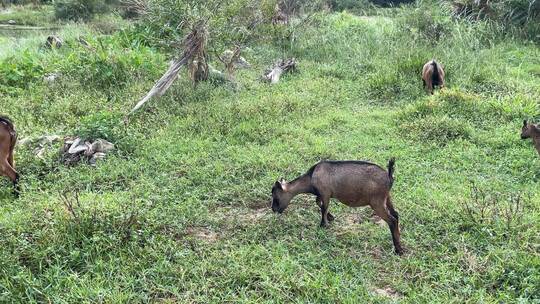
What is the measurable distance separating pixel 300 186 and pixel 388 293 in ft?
4.42

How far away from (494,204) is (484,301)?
1.25 meters

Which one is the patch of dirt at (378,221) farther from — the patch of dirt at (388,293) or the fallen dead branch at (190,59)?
the fallen dead branch at (190,59)

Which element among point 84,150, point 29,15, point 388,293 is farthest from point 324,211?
point 29,15

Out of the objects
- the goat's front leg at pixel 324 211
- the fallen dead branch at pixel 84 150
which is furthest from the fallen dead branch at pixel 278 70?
the goat's front leg at pixel 324 211

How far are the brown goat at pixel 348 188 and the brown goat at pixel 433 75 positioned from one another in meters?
4.21

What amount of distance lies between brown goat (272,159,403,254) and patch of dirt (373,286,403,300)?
0.46m

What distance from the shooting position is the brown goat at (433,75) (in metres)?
7.79

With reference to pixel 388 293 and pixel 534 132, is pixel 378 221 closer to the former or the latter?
pixel 388 293

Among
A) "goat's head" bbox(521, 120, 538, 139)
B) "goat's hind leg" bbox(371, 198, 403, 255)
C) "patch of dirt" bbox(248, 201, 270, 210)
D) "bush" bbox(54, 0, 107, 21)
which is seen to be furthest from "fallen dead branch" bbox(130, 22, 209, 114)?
"bush" bbox(54, 0, 107, 21)

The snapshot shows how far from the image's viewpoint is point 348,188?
415 centimetres

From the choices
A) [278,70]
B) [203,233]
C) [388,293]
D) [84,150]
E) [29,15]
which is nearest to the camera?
[388,293]

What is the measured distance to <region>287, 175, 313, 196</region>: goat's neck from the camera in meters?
4.49

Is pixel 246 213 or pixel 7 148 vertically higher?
pixel 7 148

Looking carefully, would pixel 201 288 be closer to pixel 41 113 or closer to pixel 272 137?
pixel 272 137
